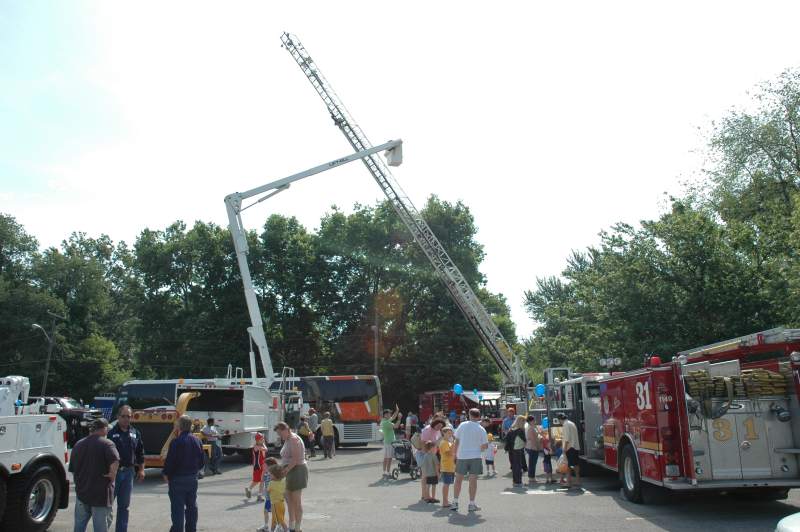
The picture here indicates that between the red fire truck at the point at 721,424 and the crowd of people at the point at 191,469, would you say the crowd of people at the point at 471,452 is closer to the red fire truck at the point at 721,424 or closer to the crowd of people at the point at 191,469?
the crowd of people at the point at 191,469

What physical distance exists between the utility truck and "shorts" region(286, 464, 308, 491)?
3.57 m

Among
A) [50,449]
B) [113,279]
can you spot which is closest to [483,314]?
[50,449]

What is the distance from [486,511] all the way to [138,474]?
570 cm

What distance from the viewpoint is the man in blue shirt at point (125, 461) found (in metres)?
8.91

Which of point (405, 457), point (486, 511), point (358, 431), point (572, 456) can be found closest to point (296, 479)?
point (486, 511)

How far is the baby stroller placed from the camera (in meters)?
17.5

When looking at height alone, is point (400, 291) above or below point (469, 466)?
above

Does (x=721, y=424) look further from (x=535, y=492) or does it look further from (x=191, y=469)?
(x=191, y=469)

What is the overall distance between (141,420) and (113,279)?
207 feet

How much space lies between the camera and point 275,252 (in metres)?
48.2

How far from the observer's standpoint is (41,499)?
964 centimetres

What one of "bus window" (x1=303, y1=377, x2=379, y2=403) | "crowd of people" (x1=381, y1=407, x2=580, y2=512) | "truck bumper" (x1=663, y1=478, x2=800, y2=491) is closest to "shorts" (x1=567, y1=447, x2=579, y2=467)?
"crowd of people" (x1=381, y1=407, x2=580, y2=512)

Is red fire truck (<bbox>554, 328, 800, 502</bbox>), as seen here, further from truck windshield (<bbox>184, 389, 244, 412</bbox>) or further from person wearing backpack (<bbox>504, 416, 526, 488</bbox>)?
truck windshield (<bbox>184, 389, 244, 412</bbox>)

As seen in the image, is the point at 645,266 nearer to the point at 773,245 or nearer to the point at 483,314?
the point at 773,245
